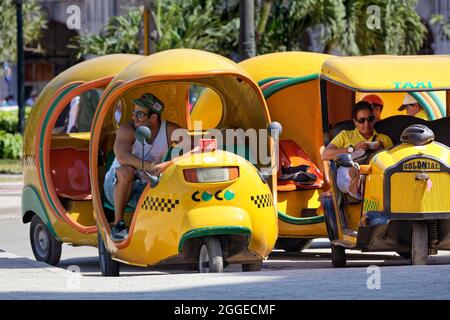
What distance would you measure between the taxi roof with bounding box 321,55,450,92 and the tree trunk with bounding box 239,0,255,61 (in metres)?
6.86

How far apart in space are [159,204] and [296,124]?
328 cm

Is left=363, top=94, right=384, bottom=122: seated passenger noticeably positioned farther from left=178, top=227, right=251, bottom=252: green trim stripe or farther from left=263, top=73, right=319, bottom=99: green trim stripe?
left=178, top=227, right=251, bottom=252: green trim stripe

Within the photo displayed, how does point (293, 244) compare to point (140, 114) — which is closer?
point (140, 114)

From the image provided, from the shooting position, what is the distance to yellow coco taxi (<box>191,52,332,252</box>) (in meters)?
13.7

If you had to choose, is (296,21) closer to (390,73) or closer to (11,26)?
(11,26)

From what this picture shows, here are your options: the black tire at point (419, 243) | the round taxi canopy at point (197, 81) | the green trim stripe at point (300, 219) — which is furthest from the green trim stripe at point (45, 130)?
the black tire at point (419, 243)

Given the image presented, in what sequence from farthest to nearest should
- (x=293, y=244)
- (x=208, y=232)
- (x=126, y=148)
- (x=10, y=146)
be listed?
1. (x=10, y=146)
2. (x=293, y=244)
3. (x=126, y=148)
4. (x=208, y=232)

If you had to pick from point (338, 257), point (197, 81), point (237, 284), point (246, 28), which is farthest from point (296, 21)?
point (237, 284)

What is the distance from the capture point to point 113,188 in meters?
12.2

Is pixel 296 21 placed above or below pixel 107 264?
above

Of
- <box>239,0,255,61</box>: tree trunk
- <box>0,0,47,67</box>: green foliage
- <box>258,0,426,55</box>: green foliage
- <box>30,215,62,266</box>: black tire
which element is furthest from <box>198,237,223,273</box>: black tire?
<box>0,0,47,67</box>: green foliage

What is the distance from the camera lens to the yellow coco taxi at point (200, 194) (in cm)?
1105

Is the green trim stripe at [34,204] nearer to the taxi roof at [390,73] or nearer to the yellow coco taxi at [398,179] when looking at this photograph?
the yellow coco taxi at [398,179]

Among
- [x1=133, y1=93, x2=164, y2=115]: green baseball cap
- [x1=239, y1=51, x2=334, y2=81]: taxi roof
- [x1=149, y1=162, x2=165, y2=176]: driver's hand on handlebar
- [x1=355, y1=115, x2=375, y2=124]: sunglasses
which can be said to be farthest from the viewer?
[x1=239, y1=51, x2=334, y2=81]: taxi roof
